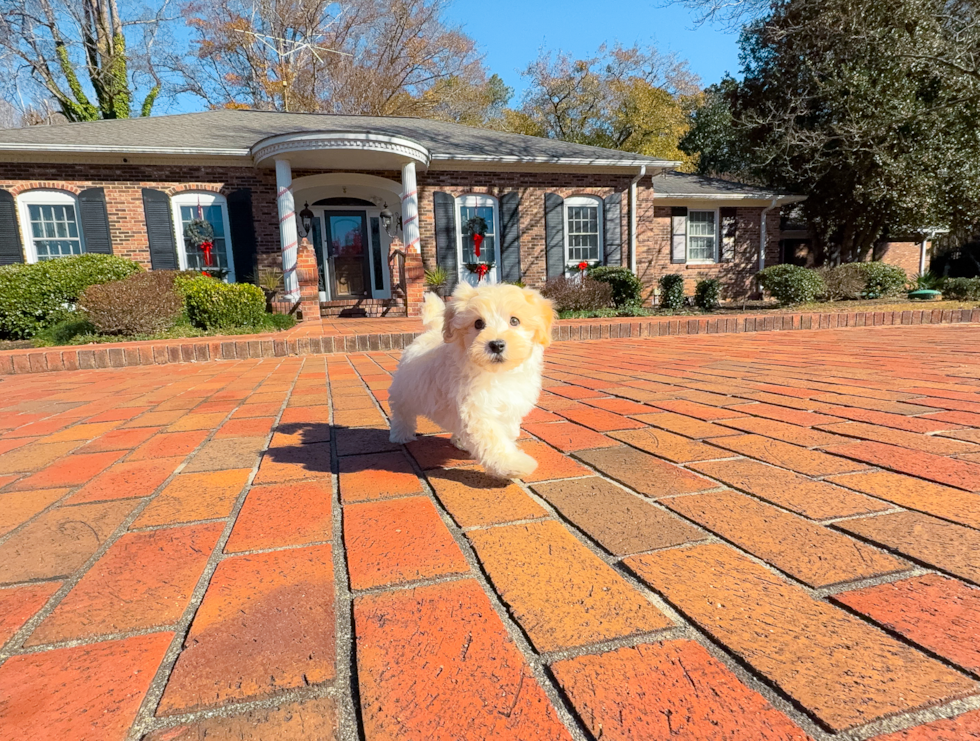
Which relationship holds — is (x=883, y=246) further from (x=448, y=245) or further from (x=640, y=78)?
(x=448, y=245)

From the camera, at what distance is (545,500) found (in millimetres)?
1758

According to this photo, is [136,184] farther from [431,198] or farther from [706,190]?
[706,190]

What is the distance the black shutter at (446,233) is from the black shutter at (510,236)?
138cm

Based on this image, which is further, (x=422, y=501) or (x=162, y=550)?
(x=422, y=501)

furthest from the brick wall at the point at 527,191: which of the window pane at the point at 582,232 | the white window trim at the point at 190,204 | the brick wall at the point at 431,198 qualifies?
the white window trim at the point at 190,204

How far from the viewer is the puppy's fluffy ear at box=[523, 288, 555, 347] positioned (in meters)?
2.12

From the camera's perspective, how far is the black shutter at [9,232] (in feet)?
36.9

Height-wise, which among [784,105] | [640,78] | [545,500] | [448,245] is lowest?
[545,500]

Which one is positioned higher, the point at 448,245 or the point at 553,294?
the point at 448,245

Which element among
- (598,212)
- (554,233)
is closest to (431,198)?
(554,233)

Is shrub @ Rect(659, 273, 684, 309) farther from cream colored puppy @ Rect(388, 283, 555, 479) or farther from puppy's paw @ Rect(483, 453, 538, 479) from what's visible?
puppy's paw @ Rect(483, 453, 538, 479)

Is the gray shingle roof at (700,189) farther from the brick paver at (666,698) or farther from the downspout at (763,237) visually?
the brick paver at (666,698)

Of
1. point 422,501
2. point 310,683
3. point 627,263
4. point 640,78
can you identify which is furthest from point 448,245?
point 640,78

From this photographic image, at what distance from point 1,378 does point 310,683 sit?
6447mm
